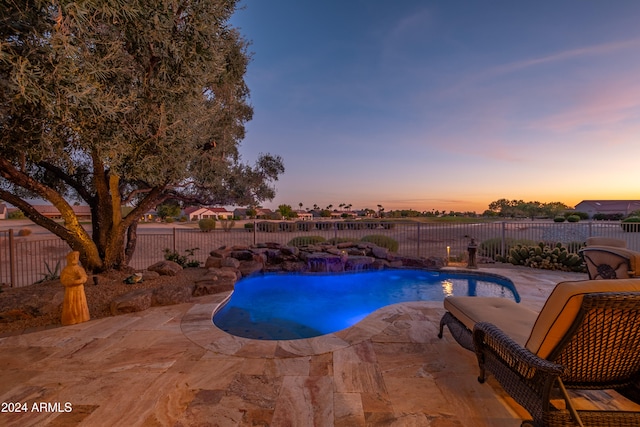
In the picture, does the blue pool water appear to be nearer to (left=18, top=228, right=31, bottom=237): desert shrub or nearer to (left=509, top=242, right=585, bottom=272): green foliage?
(left=509, top=242, right=585, bottom=272): green foliage

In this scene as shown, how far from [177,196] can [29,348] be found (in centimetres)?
472

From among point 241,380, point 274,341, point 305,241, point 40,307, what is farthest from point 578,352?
point 305,241

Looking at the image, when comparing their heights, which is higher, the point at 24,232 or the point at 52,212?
the point at 52,212

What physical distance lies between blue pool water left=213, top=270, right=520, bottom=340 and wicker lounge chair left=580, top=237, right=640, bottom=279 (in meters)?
1.91

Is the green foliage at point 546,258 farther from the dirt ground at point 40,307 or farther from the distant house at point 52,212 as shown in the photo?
the distant house at point 52,212

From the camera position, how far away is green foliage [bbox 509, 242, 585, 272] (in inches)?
286

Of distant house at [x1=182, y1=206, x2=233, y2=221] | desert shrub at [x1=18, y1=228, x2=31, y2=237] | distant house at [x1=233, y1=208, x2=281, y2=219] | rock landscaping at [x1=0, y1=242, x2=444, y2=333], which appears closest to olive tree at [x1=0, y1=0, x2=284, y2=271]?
rock landscaping at [x1=0, y1=242, x2=444, y2=333]

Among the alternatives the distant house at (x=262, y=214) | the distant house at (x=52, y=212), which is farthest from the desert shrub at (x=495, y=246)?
the distant house at (x=262, y=214)

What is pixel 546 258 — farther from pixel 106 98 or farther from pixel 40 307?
pixel 40 307

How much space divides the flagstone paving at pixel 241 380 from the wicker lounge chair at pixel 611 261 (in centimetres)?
177

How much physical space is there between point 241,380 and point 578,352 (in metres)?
2.51

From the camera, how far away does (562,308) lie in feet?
4.80

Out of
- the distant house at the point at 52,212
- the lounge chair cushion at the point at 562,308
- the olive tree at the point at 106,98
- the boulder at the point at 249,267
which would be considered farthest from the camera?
the boulder at the point at 249,267

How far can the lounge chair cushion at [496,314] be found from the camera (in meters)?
2.38
